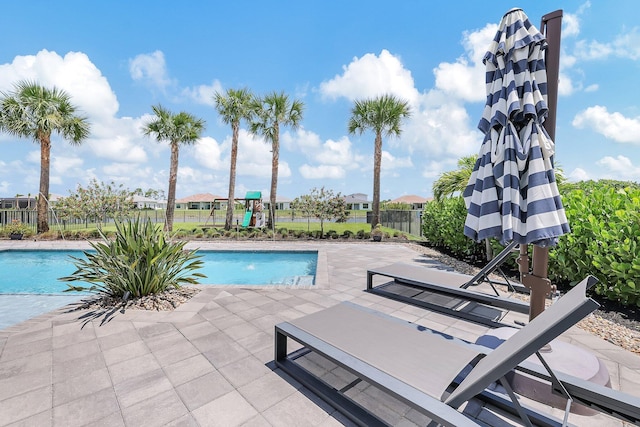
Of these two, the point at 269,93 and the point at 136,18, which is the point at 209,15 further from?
the point at 269,93

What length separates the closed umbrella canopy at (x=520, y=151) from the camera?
83.5 inches

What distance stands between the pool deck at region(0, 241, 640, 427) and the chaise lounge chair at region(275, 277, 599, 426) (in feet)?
0.81

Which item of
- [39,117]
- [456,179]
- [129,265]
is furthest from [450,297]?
[39,117]

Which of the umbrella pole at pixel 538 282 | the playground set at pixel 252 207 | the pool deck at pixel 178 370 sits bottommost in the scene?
the pool deck at pixel 178 370

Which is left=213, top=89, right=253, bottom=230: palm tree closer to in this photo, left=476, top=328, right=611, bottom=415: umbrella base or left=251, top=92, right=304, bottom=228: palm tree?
left=251, top=92, right=304, bottom=228: palm tree

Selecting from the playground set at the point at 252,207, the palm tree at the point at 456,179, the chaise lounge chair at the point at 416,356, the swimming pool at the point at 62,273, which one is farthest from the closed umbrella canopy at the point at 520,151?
the playground set at the point at 252,207

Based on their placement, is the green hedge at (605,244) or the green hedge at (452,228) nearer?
the green hedge at (605,244)

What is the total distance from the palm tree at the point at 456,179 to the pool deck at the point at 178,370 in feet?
19.1

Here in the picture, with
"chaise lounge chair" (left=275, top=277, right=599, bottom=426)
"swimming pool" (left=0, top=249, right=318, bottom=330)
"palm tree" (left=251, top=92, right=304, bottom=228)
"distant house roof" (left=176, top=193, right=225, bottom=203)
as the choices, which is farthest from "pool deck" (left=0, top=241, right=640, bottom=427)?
"distant house roof" (left=176, top=193, right=225, bottom=203)

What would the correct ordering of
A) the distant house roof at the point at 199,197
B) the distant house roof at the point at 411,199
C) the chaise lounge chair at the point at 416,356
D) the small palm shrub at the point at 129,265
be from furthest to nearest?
the distant house roof at the point at 199,197 < the distant house roof at the point at 411,199 < the small palm shrub at the point at 129,265 < the chaise lounge chair at the point at 416,356

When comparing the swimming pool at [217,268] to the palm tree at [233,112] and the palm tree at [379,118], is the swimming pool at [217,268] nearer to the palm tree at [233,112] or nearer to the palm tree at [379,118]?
the palm tree at [233,112]

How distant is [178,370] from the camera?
255 centimetres

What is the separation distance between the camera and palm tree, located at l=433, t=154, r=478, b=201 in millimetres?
8562

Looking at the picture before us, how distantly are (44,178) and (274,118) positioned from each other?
12.3 meters
